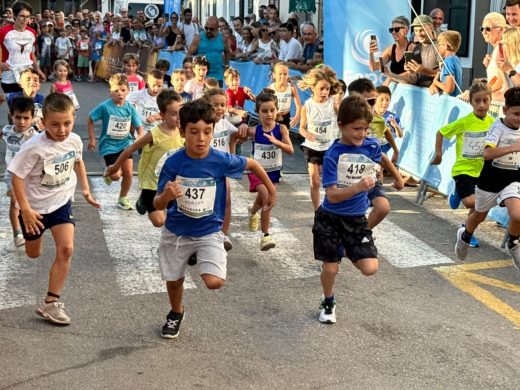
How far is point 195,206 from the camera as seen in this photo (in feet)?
A: 19.4

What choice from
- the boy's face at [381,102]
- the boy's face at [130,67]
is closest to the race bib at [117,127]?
the boy's face at [381,102]

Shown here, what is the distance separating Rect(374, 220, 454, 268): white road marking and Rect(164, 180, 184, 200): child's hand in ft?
9.67

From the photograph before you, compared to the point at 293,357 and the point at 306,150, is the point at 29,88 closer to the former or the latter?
the point at 306,150

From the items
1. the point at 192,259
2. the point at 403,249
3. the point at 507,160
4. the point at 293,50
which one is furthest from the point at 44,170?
the point at 293,50

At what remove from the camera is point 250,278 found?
7.49m

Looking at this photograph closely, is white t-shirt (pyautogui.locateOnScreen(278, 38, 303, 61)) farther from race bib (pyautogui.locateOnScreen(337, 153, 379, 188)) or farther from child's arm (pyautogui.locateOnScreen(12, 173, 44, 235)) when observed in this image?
child's arm (pyautogui.locateOnScreen(12, 173, 44, 235))

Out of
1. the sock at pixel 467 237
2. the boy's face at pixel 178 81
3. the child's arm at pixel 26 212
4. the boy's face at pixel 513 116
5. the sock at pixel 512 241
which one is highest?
the boy's face at pixel 513 116

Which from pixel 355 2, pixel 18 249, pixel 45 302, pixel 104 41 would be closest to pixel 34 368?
pixel 45 302

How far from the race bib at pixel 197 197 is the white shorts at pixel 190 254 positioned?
18cm

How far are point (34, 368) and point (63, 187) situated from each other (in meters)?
1.55

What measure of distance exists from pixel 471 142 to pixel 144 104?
4.57 metres

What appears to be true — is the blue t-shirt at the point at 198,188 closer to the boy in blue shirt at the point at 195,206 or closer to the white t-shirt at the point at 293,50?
the boy in blue shirt at the point at 195,206

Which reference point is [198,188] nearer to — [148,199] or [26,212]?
[26,212]

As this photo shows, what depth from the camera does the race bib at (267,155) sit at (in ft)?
29.0
